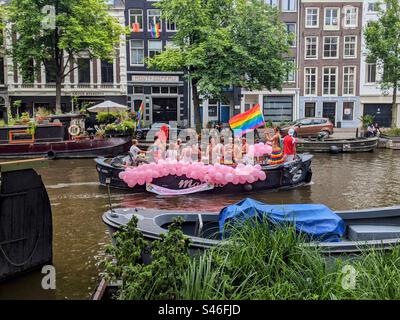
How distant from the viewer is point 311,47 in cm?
4238

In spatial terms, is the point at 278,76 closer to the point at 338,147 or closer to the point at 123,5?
the point at 338,147

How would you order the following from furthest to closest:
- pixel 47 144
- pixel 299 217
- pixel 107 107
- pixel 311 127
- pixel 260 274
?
pixel 311 127 → pixel 107 107 → pixel 47 144 → pixel 299 217 → pixel 260 274

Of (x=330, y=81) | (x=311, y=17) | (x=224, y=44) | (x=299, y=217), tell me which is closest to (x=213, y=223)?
(x=299, y=217)

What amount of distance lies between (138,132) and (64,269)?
2298 cm

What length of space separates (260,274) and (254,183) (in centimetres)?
900

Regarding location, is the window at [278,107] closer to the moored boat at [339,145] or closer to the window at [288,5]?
the window at [288,5]

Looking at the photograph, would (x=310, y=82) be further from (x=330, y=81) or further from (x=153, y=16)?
(x=153, y=16)

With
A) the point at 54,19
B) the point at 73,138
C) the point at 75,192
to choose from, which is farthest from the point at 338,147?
the point at 54,19

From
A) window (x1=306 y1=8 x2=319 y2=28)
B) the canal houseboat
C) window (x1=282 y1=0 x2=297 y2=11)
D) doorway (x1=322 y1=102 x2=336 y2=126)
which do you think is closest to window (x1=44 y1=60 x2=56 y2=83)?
the canal houseboat

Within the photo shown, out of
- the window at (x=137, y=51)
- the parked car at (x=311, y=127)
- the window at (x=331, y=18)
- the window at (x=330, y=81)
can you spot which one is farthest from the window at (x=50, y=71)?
the window at (x=331, y=18)

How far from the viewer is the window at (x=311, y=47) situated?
42.3 m

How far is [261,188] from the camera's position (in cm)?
1378

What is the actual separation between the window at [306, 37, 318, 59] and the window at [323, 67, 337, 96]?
1.73 metres

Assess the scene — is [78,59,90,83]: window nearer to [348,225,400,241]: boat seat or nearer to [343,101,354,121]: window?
[343,101,354,121]: window
